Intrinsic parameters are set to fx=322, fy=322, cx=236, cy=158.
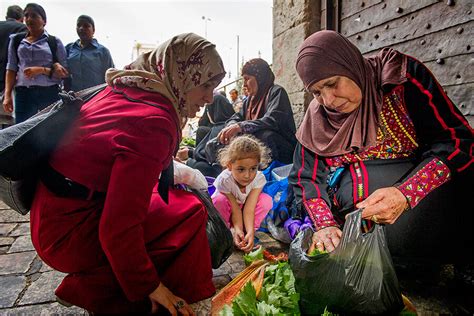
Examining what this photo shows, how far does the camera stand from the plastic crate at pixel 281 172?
2999mm

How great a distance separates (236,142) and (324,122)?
939 mm

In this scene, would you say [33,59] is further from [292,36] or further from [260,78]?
[292,36]


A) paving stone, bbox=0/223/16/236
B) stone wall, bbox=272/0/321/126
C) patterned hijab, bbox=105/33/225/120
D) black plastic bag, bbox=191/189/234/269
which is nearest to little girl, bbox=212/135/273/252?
black plastic bag, bbox=191/189/234/269

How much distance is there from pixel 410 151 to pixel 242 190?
1.32m

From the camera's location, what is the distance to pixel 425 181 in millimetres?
1496

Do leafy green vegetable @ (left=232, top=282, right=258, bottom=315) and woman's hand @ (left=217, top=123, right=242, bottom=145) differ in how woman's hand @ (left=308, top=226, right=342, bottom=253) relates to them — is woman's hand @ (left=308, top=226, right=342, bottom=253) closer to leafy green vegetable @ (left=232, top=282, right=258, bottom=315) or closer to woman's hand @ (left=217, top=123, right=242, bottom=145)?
leafy green vegetable @ (left=232, top=282, right=258, bottom=315)

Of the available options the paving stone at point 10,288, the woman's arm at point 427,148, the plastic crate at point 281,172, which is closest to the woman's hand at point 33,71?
the paving stone at point 10,288

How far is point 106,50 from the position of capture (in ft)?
15.1

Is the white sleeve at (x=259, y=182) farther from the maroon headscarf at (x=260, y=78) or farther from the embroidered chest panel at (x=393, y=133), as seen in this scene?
the maroon headscarf at (x=260, y=78)

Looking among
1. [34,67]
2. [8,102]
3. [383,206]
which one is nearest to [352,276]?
[383,206]

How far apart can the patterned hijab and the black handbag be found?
259 mm

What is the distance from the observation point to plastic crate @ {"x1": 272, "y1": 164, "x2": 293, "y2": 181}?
9.84 feet

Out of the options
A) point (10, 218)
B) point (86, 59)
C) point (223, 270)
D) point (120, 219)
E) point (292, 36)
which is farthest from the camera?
point (86, 59)

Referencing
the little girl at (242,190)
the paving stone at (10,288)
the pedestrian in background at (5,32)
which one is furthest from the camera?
the pedestrian in background at (5,32)
